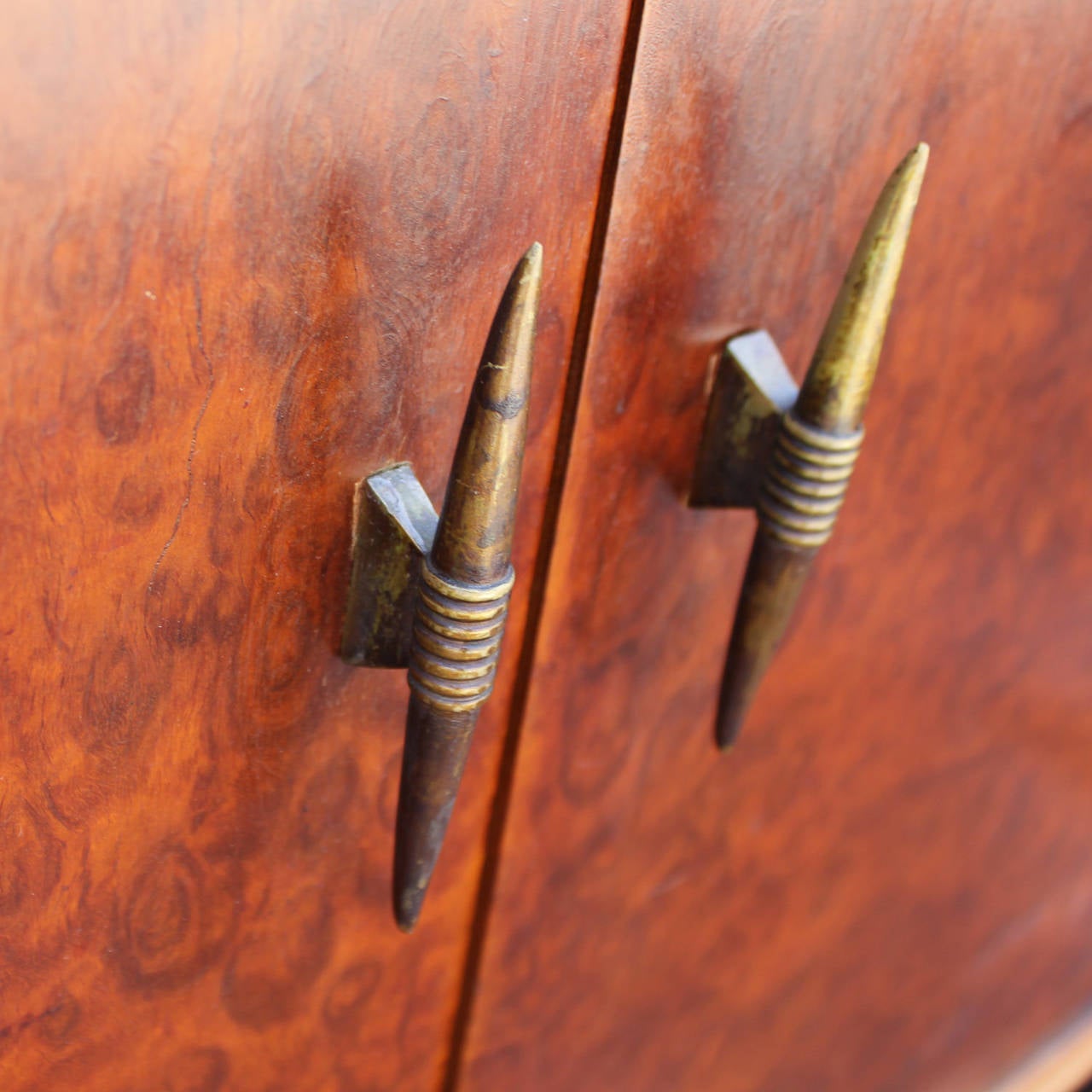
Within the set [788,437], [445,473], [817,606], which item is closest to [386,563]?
[445,473]

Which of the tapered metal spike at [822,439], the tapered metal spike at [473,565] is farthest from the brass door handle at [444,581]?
the tapered metal spike at [822,439]

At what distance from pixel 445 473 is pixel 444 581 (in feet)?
0.17

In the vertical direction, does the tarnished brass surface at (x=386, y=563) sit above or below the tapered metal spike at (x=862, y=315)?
below

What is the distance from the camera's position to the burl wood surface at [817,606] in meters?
0.38

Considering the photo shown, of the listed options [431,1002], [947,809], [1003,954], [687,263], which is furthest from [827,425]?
[1003,954]

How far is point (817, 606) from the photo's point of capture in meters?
0.54

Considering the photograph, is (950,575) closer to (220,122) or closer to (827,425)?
(827,425)

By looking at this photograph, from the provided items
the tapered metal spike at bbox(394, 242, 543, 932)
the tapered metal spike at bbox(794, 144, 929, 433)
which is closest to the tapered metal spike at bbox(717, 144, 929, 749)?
the tapered metal spike at bbox(794, 144, 929, 433)

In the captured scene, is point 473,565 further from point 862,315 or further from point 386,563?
point 862,315

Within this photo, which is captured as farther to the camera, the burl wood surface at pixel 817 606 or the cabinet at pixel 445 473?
the burl wood surface at pixel 817 606

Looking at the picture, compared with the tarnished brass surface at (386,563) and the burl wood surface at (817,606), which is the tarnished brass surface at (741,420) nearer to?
the burl wood surface at (817,606)

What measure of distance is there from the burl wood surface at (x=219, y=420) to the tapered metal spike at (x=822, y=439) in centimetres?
8

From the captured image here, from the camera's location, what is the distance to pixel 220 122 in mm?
270

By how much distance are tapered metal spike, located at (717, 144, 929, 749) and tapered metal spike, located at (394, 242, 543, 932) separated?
4.6 inches
